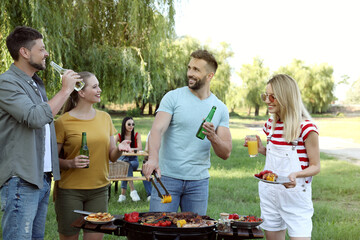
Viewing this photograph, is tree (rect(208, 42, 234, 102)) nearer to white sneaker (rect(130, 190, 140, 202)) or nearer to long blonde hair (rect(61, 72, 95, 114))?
white sneaker (rect(130, 190, 140, 202))

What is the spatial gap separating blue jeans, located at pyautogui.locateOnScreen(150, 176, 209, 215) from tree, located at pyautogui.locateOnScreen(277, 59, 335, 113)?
5004cm

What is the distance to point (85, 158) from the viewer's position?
3428 millimetres

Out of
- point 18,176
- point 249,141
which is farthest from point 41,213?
point 249,141

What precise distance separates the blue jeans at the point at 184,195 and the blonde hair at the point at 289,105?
0.93m

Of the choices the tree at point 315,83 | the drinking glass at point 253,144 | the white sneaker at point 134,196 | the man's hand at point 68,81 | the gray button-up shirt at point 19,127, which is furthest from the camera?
the tree at point 315,83

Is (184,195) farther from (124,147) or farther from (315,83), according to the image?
(315,83)

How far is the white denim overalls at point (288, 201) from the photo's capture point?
337cm

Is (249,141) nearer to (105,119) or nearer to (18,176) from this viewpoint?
(105,119)

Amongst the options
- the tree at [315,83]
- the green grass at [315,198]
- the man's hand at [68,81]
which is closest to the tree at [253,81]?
the tree at [315,83]

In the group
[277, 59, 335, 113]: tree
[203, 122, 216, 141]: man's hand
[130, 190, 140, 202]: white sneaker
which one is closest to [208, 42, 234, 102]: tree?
[277, 59, 335, 113]: tree

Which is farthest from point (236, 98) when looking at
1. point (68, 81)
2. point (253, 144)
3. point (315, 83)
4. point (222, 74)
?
point (68, 81)

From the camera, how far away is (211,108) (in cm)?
373

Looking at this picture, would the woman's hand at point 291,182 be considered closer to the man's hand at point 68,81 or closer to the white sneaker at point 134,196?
the man's hand at point 68,81

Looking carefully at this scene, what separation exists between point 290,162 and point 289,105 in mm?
501
